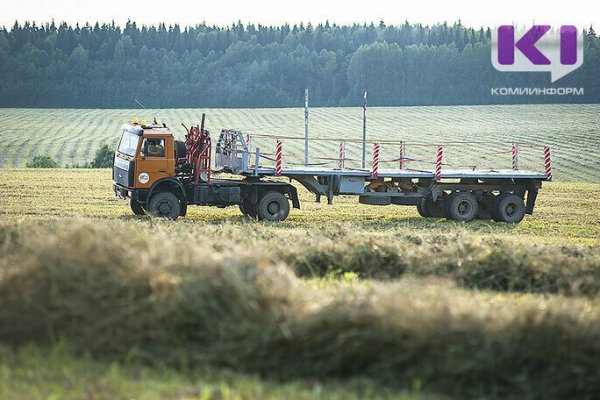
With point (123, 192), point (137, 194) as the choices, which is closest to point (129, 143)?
point (123, 192)

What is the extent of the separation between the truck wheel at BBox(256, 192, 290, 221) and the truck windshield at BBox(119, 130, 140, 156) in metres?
3.16

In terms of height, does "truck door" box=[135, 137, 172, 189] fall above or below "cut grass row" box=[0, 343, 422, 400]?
above

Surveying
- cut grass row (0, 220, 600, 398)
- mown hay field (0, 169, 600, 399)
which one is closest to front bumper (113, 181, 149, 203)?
mown hay field (0, 169, 600, 399)

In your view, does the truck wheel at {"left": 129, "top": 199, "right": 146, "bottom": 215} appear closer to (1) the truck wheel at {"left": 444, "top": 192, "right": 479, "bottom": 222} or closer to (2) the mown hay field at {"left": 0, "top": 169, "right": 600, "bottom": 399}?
(1) the truck wheel at {"left": 444, "top": 192, "right": 479, "bottom": 222}

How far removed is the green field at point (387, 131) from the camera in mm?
59125

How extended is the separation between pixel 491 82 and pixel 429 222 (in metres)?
Answer: 88.4

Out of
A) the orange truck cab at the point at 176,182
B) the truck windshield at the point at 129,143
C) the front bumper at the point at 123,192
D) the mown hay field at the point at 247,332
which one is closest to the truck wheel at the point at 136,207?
the orange truck cab at the point at 176,182

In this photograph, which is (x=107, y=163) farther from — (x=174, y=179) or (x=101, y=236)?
(x=101, y=236)

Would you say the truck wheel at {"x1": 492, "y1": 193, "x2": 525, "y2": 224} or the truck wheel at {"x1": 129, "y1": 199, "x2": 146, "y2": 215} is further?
the truck wheel at {"x1": 492, "y1": 193, "x2": 525, "y2": 224}

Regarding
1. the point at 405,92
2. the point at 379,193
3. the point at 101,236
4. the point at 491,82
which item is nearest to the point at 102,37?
the point at 405,92

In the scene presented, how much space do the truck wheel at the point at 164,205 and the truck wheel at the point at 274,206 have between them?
2009 mm

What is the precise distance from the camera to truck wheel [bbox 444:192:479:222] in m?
25.5

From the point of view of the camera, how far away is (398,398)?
24.0ft

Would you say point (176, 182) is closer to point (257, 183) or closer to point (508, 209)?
point (257, 183)
